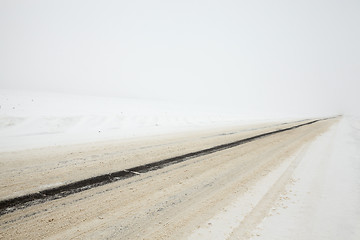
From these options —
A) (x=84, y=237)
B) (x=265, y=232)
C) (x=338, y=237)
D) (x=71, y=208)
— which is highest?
(x=71, y=208)

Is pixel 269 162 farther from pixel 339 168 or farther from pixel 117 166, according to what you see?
pixel 117 166

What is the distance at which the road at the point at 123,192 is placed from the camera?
214 centimetres

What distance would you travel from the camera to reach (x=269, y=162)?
17.1 feet

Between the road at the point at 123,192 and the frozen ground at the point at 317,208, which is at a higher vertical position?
the road at the point at 123,192

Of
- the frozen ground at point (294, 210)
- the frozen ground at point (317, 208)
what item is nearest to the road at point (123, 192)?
the frozen ground at point (294, 210)

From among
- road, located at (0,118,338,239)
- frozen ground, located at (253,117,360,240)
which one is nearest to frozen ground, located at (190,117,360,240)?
frozen ground, located at (253,117,360,240)

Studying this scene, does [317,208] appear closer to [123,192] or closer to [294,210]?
[294,210]

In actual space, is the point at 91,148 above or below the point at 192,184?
above

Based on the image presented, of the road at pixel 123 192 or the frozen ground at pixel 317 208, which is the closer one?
the road at pixel 123 192

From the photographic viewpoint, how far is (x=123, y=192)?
119 inches

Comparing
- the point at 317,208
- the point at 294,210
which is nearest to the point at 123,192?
the point at 294,210

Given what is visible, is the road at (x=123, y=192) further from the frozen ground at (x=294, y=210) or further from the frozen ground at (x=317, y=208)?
the frozen ground at (x=317, y=208)

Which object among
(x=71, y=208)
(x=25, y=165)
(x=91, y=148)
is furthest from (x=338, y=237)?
(x=91, y=148)

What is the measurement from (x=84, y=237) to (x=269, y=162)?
4.67 meters
